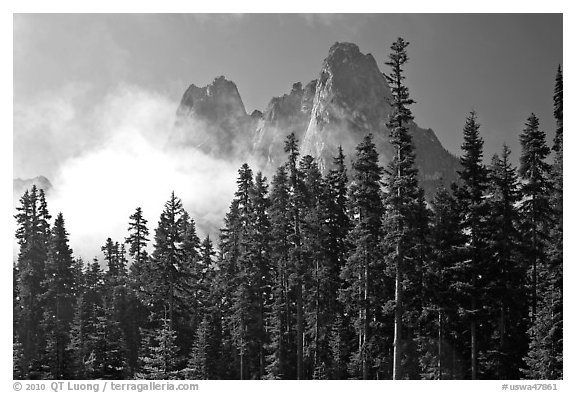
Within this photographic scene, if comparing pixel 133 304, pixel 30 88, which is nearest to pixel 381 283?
pixel 30 88

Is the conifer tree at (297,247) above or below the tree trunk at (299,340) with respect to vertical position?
above

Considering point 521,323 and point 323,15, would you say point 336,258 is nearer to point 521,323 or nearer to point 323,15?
point 521,323

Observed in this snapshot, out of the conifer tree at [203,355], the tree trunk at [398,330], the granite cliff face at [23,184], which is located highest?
the granite cliff face at [23,184]

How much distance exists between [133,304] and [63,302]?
21.0 feet

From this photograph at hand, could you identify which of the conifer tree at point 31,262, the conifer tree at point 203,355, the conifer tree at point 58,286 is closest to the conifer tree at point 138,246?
the conifer tree at point 58,286

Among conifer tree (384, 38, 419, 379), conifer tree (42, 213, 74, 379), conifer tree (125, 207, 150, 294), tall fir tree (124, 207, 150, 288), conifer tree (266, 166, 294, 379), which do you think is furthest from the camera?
tall fir tree (124, 207, 150, 288)

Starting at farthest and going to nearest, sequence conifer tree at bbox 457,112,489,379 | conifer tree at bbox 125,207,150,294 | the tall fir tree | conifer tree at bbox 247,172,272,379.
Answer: the tall fir tree, conifer tree at bbox 125,207,150,294, conifer tree at bbox 247,172,272,379, conifer tree at bbox 457,112,489,379

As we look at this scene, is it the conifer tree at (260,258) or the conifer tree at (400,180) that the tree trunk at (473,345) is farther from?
the conifer tree at (260,258)

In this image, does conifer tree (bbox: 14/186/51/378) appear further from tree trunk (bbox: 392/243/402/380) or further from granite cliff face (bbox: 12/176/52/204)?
tree trunk (bbox: 392/243/402/380)

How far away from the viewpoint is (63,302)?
46.8 m

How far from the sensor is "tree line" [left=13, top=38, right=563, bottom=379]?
90.6 feet

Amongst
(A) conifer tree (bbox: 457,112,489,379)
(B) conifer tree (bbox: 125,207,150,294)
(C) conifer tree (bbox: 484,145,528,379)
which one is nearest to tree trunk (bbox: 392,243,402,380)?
(A) conifer tree (bbox: 457,112,489,379)

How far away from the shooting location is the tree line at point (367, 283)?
27.6m
